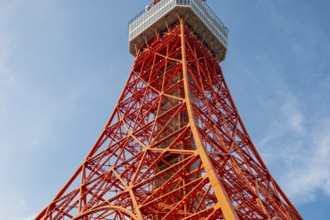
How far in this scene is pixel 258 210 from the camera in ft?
44.0

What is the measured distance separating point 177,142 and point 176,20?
844 centimetres

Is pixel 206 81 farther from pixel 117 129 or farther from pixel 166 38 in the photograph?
pixel 117 129

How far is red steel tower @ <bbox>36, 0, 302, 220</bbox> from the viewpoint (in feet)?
45.5

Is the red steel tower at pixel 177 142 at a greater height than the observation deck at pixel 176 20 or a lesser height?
lesser

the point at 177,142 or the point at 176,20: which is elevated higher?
the point at 176,20

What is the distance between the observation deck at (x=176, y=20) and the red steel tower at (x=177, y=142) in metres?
0.05

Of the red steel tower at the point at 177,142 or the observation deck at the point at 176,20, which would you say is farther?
the observation deck at the point at 176,20

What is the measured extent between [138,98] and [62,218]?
5899 millimetres

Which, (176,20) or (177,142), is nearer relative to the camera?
(177,142)

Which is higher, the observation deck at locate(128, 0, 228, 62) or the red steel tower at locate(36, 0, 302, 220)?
the observation deck at locate(128, 0, 228, 62)

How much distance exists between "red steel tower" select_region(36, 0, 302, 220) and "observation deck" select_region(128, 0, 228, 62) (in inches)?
1.8

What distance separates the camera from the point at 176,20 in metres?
22.2

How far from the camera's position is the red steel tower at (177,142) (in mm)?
13859

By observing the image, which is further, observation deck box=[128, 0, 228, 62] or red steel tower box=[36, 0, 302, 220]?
observation deck box=[128, 0, 228, 62]
